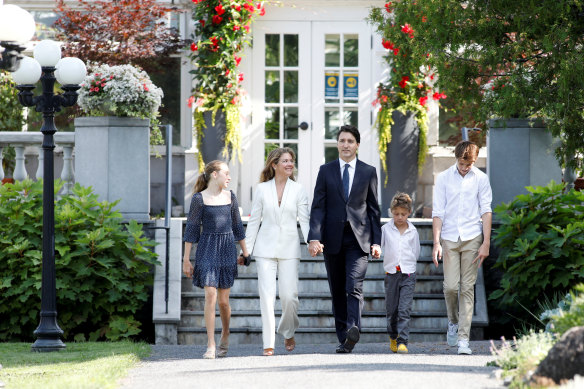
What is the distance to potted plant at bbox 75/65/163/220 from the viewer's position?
10797 millimetres

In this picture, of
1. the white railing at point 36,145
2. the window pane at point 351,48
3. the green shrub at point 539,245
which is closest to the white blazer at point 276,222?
the green shrub at point 539,245

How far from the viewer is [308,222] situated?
8.58 meters

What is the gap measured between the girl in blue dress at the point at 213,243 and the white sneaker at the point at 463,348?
1954mm

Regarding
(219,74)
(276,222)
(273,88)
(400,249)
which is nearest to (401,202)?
(400,249)

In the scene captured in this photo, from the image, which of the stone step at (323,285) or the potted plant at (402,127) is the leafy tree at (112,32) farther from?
the stone step at (323,285)

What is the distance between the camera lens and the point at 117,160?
35.5ft

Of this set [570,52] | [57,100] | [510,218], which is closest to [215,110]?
[57,100]

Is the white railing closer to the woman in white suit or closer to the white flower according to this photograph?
the white flower

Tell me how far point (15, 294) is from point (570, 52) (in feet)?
19.2

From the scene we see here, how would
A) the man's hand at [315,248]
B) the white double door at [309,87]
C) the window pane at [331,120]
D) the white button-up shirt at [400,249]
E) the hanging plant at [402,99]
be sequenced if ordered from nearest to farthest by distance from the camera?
the man's hand at [315,248] < the white button-up shirt at [400,249] < the hanging plant at [402,99] < the white double door at [309,87] < the window pane at [331,120]

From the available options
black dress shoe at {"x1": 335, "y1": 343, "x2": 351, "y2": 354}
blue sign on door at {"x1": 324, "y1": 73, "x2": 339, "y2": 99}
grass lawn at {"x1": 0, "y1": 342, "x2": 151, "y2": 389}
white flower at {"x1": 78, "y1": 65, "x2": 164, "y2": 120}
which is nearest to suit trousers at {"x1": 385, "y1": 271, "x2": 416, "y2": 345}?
black dress shoe at {"x1": 335, "y1": 343, "x2": 351, "y2": 354}

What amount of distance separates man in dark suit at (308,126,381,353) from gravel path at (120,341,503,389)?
1.48ft

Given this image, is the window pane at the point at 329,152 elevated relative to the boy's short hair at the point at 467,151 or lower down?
elevated

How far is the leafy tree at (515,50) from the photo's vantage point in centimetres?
864
